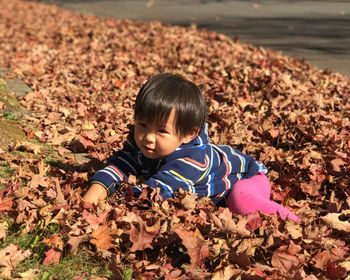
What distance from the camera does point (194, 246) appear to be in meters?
2.64

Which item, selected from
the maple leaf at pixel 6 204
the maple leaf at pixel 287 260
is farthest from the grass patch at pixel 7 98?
the maple leaf at pixel 287 260

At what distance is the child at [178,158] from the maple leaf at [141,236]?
45 centimetres

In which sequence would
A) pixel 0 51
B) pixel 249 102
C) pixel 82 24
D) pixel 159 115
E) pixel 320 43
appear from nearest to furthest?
pixel 159 115, pixel 249 102, pixel 0 51, pixel 320 43, pixel 82 24

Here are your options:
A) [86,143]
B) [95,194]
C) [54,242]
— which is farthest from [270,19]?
[54,242]

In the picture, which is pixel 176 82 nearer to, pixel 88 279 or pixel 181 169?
pixel 181 169

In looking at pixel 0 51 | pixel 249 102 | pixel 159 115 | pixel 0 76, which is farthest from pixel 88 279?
pixel 0 51

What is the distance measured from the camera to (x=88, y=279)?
253 centimetres

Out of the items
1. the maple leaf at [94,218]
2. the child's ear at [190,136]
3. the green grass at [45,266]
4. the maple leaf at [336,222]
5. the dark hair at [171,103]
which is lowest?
the green grass at [45,266]

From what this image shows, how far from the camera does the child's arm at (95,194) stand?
3163 millimetres

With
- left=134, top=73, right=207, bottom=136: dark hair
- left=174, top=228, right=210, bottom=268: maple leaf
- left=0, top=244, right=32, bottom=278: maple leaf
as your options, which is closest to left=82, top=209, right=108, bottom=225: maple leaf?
left=0, top=244, right=32, bottom=278: maple leaf

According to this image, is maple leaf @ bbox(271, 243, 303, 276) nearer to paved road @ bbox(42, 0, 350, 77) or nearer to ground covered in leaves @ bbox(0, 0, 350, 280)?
ground covered in leaves @ bbox(0, 0, 350, 280)

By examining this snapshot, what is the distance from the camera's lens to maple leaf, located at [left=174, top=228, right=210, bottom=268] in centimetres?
259

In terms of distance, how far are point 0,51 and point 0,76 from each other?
2.23m

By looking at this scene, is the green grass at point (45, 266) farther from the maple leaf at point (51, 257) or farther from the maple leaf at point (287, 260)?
the maple leaf at point (287, 260)
